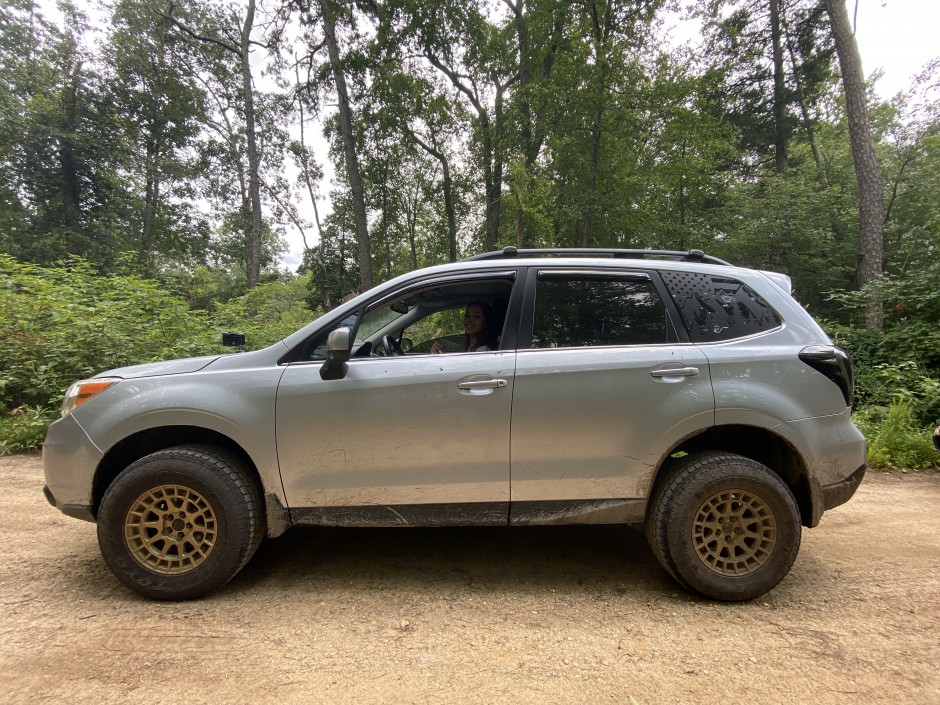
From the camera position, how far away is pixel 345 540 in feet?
10.5

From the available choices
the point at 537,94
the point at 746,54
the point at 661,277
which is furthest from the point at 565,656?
the point at 746,54

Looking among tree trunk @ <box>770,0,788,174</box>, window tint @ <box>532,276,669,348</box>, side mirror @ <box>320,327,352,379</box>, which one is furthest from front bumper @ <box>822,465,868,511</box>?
tree trunk @ <box>770,0,788,174</box>

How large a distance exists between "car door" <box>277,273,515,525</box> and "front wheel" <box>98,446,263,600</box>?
12.2 inches

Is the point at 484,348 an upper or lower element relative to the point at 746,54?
lower

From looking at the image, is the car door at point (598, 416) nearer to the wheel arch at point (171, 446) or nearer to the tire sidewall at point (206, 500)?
the wheel arch at point (171, 446)

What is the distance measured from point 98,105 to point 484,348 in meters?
30.9

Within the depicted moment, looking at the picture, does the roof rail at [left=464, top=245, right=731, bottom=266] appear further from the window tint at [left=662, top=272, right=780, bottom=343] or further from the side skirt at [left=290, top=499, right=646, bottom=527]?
the side skirt at [left=290, top=499, right=646, bottom=527]

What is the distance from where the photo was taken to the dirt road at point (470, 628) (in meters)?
1.86

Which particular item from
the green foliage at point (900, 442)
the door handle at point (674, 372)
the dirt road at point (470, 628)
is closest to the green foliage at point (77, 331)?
the dirt road at point (470, 628)

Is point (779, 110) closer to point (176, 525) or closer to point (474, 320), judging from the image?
point (474, 320)

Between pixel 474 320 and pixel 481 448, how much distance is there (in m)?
0.92

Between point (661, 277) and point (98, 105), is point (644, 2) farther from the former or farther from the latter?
point (98, 105)

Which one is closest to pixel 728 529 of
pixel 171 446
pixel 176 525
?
pixel 176 525

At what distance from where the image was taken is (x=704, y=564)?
2.44 meters
